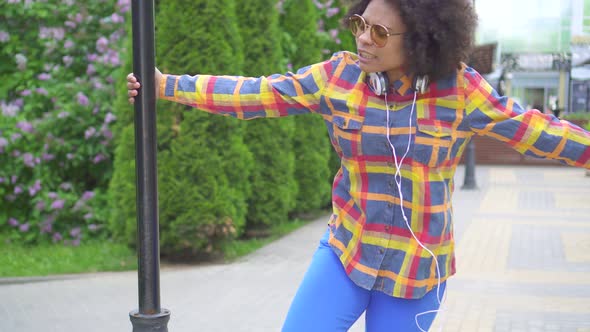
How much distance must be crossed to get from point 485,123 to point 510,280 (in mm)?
4697

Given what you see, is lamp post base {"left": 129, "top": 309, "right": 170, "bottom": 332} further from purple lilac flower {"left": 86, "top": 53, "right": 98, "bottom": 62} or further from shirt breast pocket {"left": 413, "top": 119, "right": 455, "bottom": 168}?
purple lilac flower {"left": 86, "top": 53, "right": 98, "bottom": 62}

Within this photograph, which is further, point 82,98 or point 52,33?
point 52,33

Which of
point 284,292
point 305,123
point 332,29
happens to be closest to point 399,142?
point 284,292

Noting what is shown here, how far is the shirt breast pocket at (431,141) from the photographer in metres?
2.45

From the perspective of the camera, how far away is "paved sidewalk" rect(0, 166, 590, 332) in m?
5.30

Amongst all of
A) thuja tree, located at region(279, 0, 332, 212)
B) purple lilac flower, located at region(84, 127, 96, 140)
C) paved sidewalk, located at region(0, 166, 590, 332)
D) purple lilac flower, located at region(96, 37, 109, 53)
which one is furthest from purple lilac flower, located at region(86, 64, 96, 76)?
thuja tree, located at region(279, 0, 332, 212)

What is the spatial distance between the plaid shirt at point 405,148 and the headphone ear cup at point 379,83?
4cm

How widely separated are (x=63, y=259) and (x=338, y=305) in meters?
5.39

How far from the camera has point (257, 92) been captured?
8.68 ft

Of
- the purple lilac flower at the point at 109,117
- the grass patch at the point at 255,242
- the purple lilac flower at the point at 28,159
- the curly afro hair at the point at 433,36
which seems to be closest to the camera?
the curly afro hair at the point at 433,36

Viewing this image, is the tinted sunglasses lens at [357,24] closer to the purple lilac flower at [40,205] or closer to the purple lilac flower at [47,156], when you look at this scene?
the purple lilac flower at [47,156]

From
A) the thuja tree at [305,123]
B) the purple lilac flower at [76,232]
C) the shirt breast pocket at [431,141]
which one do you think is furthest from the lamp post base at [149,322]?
the thuja tree at [305,123]

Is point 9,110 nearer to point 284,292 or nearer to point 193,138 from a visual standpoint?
point 193,138

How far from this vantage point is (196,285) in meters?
6.41
